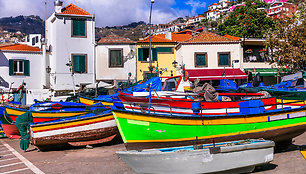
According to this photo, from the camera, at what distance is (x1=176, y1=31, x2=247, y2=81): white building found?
96.6 ft

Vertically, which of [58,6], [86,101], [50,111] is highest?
[58,6]

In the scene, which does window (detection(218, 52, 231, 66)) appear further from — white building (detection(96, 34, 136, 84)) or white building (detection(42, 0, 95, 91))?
white building (detection(42, 0, 95, 91))

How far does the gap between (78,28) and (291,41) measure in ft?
65.1

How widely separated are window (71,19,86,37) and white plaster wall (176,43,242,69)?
1005 centimetres

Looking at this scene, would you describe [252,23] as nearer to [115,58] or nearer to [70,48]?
[115,58]

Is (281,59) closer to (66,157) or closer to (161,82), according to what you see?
(161,82)

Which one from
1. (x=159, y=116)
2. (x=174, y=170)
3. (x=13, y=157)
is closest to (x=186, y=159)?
(x=174, y=170)

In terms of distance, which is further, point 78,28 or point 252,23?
point 252,23

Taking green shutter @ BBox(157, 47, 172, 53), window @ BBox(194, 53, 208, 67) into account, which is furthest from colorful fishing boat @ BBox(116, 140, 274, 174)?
green shutter @ BBox(157, 47, 172, 53)

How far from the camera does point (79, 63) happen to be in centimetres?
2950

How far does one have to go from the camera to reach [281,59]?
2328cm

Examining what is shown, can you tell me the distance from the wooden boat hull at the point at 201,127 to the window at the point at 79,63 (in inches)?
837

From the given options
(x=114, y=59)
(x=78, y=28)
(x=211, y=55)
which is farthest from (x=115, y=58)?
(x=211, y=55)

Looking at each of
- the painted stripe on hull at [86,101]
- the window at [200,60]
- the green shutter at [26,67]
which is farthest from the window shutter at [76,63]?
the window at [200,60]
